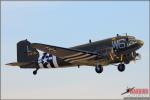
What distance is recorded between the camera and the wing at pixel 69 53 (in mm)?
47875

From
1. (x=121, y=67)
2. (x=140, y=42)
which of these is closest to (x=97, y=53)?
(x=121, y=67)

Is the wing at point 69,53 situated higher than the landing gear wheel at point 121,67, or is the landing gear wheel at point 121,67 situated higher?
the wing at point 69,53

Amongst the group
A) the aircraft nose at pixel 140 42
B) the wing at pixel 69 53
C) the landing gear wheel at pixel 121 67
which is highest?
the aircraft nose at pixel 140 42

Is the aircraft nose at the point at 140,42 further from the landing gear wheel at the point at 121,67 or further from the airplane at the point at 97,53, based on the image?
the landing gear wheel at the point at 121,67

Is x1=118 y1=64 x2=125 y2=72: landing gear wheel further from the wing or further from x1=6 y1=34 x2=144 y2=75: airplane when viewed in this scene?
the wing

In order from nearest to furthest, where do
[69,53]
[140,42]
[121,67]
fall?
[140,42] < [121,67] < [69,53]

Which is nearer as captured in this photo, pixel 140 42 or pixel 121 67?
pixel 140 42

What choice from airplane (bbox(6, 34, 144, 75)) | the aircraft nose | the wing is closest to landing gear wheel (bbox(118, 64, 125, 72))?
airplane (bbox(6, 34, 144, 75))

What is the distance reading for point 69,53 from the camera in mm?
48875

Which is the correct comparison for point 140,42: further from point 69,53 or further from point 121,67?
point 69,53

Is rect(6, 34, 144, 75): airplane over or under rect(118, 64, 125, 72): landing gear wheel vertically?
over

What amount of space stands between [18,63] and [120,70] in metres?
11.2

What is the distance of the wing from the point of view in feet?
157

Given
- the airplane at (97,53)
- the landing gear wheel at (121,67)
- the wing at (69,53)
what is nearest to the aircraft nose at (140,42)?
the airplane at (97,53)
